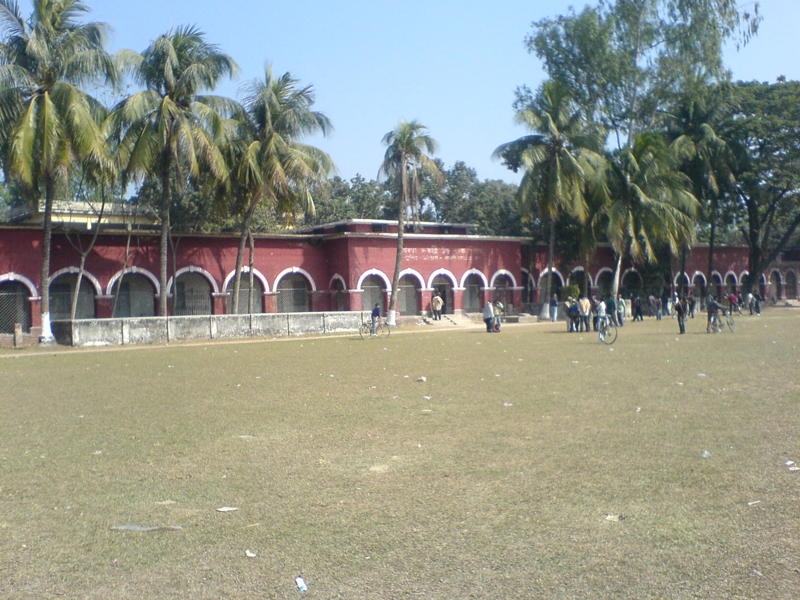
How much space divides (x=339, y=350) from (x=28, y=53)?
14.1m

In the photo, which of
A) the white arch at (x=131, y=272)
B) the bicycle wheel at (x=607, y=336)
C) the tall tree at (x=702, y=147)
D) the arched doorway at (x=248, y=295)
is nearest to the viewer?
the bicycle wheel at (x=607, y=336)

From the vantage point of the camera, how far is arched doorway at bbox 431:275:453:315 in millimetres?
43188

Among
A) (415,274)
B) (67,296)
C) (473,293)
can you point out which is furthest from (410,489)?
(473,293)

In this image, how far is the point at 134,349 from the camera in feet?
82.8

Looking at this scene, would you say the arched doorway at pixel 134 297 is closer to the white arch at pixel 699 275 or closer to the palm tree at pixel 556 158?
the palm tree at pixel 556 158

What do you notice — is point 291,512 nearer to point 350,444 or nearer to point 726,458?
point 350,444

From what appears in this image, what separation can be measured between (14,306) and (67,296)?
2328 mm

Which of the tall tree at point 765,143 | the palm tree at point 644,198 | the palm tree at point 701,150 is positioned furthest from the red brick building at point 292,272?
the tall tree at point 765,143

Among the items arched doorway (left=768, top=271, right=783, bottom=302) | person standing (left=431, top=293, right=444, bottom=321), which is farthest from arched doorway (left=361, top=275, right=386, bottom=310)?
arched doorway (left=768, top=271, right=783, bottom=302)

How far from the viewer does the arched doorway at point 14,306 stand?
3222cm

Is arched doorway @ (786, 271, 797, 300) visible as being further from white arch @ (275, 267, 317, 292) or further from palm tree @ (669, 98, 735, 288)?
white arch @ (275, 267, 317, 292)

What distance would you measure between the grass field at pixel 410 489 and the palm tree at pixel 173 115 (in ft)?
54.5

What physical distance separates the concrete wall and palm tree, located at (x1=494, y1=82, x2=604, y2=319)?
40.3 feet

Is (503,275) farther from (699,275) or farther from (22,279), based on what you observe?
(22,279)
